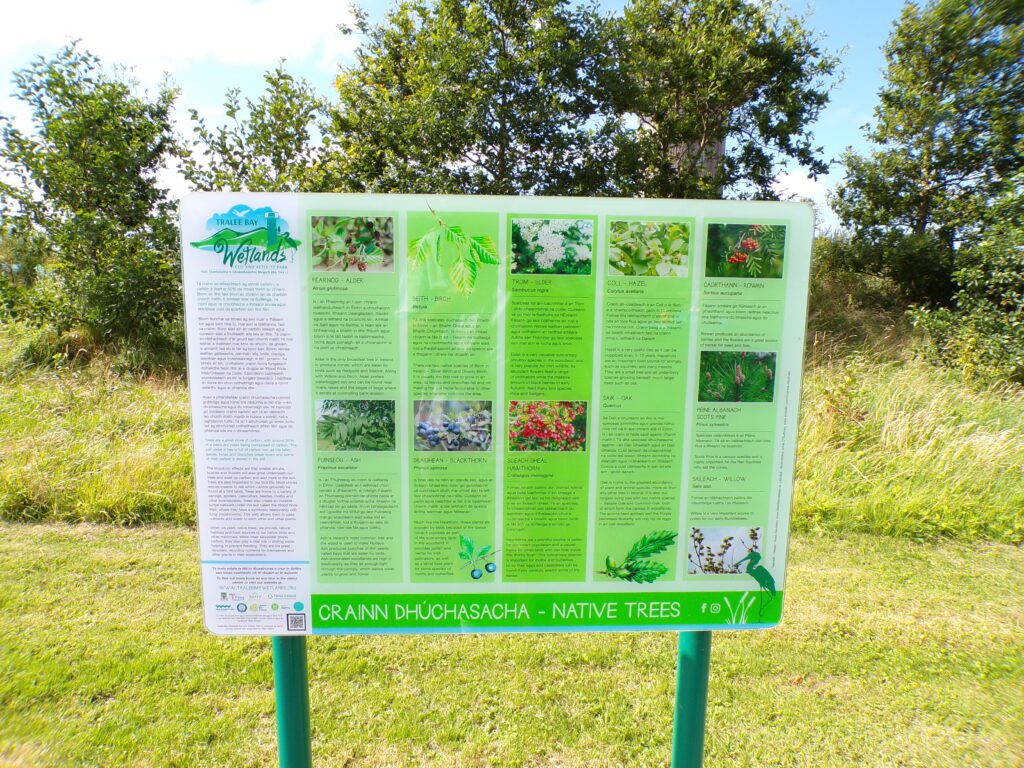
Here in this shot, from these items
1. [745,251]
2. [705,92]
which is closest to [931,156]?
[705,92]

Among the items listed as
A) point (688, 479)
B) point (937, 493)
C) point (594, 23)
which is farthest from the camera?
point (594, 23)

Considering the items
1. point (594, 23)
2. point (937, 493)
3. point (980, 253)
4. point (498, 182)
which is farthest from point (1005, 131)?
point (937, 493)

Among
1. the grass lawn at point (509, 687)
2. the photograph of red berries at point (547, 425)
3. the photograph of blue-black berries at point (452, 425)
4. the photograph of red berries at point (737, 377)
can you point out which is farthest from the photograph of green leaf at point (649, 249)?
the grass lawn at point (509, 687)

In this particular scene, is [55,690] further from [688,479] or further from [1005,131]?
[1005,131]

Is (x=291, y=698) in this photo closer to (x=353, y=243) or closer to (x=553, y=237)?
(x=353, y=243)

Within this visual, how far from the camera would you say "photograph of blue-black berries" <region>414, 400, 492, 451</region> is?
1.98 meters

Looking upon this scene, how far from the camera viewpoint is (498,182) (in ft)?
46.2

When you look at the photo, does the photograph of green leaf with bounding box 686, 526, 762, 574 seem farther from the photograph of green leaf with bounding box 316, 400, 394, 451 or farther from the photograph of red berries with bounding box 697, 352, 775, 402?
the photograph of green leaf with bounding box 316, 400, 394, 451

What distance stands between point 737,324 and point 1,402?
8.24 metres

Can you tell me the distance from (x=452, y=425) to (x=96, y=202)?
12.9 meters

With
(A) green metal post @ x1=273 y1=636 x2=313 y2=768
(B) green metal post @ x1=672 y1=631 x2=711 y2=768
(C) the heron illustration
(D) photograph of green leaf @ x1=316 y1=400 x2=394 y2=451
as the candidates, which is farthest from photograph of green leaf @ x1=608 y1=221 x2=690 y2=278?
(A) green metal post @ x1=273 y1=636 x2=313 y2=768

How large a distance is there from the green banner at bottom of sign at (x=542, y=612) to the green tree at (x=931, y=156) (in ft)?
43.1

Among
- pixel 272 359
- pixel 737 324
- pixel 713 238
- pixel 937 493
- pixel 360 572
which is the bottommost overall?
pixel 937 493

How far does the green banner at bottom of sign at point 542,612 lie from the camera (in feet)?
6.67
